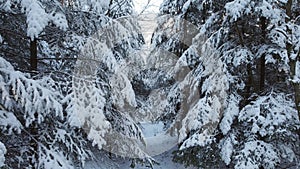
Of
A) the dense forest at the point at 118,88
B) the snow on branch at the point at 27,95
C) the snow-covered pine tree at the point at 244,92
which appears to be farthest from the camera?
the snow-covered pine tree at the point at 244,92

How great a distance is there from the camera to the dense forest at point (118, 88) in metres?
4.14

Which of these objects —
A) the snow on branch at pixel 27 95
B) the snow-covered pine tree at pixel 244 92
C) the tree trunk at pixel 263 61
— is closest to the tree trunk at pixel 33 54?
the snow on branch at pixel 27 95

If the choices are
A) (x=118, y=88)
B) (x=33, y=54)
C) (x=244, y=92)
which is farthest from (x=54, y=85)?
(x=244, y=92)

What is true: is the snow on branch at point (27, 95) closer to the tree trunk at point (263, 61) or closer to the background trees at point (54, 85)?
the background trees at point (54, 85)

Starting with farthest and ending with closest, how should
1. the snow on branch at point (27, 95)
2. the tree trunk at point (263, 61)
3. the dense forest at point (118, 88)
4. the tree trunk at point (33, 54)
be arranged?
the tree trunk at point (263, 61) → the tree trunk at point (33, 54) → the dense forest at point (118, 88) → the snow on branch at point (27, 95)

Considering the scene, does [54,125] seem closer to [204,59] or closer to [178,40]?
[204,59]

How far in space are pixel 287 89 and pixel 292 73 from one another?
0.96 metres

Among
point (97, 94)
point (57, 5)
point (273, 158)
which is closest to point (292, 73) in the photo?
point (273, 158)

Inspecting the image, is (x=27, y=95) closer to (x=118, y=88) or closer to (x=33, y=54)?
(x=33, y=54)

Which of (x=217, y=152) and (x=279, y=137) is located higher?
(x=279, y=137)

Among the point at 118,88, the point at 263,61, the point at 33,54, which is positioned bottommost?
the point at 118,88

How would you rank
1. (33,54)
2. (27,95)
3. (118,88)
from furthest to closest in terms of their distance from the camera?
(118,88) → (33,54) → (27,95)

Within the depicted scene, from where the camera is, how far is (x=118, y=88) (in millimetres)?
5770

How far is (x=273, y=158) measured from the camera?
5.96 metres
